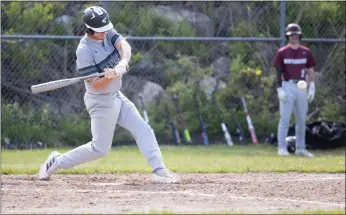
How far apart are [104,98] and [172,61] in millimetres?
7196

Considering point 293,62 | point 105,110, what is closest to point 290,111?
point 293,62

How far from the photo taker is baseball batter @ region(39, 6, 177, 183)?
873cm

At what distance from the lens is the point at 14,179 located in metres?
9.52

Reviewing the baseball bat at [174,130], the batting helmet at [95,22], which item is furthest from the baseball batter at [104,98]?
the baseball bat at [174,130]

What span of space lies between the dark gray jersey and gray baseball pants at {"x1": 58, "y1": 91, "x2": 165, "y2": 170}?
0.12 meters

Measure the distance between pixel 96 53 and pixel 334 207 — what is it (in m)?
3.00

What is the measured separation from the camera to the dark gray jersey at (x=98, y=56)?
8.73 meters

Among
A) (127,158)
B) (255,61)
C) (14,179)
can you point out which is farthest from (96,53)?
(255,61)

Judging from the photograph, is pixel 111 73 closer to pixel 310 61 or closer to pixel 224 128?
pixel 310 61

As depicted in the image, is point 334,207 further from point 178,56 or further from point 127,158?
point 178,56

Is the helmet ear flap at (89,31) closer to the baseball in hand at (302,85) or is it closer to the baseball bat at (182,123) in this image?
the baseball in hand at (302,85)

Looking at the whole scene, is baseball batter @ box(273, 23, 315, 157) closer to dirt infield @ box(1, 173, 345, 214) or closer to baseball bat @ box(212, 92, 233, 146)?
baseball bat @ box(212, 92, 233, 146)

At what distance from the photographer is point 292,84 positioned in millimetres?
14023

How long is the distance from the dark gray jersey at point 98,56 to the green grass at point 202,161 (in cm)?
201
